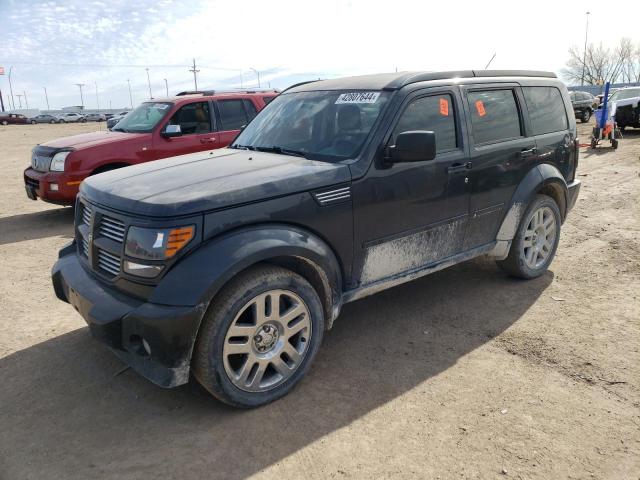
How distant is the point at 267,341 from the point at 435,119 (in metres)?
2.11

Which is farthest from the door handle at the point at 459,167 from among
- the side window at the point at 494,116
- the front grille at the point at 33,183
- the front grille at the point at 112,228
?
the front grille at the point at 33,183

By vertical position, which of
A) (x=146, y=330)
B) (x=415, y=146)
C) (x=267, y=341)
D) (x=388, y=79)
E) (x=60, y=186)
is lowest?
(x=267, y=341)

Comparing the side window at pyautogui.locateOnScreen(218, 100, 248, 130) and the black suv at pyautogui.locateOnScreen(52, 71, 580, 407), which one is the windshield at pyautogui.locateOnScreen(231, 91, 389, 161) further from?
the side window at pyautogui.locateOnScreen(218, 100, 248, 130)

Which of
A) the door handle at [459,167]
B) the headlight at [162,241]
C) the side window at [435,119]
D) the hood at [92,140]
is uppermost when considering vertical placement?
the side window at [435,119]

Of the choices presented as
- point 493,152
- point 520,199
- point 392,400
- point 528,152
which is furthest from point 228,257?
point 528,152

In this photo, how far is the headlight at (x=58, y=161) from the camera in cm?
755

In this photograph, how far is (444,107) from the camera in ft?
13.3

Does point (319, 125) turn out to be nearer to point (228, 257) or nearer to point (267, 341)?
point (228, 257)

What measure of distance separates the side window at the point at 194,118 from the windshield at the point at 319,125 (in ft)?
13.5

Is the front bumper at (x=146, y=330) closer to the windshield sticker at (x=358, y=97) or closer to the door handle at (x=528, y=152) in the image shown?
the windshield sticker at (x=358, y=97)

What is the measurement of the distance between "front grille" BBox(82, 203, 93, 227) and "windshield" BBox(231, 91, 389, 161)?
1.33 meters

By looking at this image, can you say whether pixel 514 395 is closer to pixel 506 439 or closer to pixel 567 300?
pixel 506 439

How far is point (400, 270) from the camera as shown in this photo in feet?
12.7

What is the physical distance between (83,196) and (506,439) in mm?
3066
